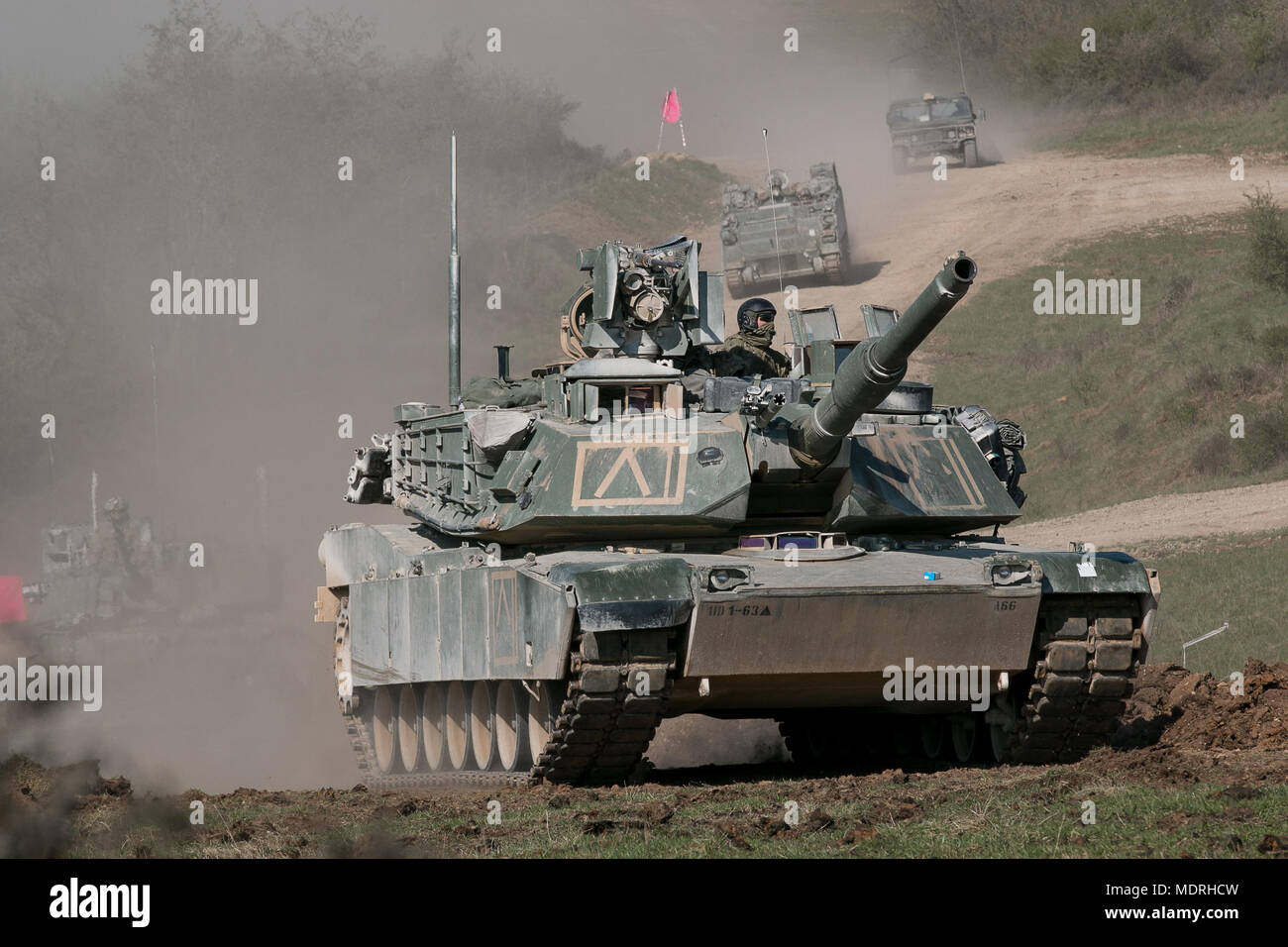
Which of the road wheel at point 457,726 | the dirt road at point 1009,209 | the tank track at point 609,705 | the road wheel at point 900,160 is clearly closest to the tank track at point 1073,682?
the tank track at point 609,705

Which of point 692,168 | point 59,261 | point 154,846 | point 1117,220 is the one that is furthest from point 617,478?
point 692,168

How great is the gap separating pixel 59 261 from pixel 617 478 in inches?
1497

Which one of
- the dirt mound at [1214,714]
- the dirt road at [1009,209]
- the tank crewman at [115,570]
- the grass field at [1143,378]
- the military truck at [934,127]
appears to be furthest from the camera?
the military truck at [934,127]

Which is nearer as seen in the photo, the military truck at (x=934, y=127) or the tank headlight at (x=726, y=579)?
the tank headlight at (x=726, y=579)

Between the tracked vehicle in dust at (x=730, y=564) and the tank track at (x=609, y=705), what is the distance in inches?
0.8

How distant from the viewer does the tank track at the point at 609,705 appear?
1252 cm

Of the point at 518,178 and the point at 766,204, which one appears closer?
the point at 766,204

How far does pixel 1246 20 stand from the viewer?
54.5 m

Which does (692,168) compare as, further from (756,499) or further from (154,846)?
(154,846)

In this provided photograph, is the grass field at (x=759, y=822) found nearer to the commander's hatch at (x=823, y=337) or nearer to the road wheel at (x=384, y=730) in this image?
the commander's hatch at (x=823, y=337)

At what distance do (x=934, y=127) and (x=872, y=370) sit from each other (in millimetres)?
42055

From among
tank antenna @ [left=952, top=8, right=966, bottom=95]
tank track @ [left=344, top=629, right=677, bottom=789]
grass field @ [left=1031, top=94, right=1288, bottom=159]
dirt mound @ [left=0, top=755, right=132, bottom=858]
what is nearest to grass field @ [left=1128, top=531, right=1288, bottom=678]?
tank track @ [left=344, top=629, right=677, bottom=789]

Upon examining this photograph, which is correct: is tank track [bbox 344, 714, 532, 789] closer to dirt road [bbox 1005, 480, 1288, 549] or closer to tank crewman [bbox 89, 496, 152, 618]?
dirt road [bbox 1005, 480, 1288, 549]

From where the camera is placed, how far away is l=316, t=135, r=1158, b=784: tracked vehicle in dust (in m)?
12.7
